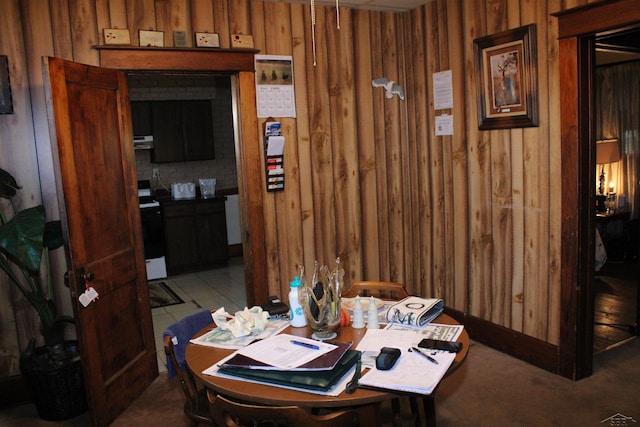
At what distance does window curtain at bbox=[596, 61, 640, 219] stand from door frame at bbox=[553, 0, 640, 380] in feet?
12.6

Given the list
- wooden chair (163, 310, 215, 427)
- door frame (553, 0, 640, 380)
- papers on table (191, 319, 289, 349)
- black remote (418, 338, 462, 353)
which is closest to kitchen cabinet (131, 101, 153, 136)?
wooden chair (163, 310, 215, 427)

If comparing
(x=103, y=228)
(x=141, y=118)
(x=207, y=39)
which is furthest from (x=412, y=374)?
(x=141, y=118)

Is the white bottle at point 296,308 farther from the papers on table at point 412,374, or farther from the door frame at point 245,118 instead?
the door frame at point 245,118

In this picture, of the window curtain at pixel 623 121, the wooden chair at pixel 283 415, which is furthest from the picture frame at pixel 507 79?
the window curtain at pixel 623 121

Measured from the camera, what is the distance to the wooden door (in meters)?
A: 2.90

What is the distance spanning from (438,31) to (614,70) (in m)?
3.82

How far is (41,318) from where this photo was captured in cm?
329

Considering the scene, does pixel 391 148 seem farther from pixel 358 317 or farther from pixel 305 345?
pixel 305 345

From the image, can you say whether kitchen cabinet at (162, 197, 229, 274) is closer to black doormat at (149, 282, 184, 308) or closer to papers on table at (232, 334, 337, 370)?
black doormat at (149, 282, 184, 308)

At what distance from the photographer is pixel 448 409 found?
3.11 m

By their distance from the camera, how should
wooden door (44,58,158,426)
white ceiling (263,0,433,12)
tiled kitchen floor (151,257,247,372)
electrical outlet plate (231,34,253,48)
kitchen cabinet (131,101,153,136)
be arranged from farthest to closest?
kitchen cabinet (131,101,153,136) → tiled kitchen floor (151,257,247,372) → white ceiling (263,0,433,12) → electrical outlet plate (231,34,253,48) → wooden door (44,58,158,426)

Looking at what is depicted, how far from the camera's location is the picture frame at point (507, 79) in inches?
134

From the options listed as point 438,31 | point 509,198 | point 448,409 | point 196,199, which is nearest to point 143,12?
point 438,31

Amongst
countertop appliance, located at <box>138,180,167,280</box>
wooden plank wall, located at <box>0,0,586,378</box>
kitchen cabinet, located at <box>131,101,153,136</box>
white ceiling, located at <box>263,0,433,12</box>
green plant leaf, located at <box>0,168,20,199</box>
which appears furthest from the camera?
kitchen cabinet, located at <box>131,101,153,136</box>
